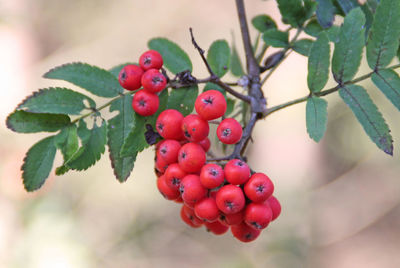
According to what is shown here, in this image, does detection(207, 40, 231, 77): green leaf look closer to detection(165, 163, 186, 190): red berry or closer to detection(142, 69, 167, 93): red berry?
detection(142, 69, 167, 93): red berry

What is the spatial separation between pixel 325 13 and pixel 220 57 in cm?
60

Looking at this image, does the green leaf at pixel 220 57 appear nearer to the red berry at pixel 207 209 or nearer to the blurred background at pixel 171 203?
the red berry at pixel 207 209

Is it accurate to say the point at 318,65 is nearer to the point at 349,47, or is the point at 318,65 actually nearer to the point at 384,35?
the point at 349,47

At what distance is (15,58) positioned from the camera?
6.80 metres

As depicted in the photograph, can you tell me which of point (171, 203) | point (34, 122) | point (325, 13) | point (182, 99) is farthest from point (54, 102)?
point (171, 203)

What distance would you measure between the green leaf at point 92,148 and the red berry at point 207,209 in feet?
1.77

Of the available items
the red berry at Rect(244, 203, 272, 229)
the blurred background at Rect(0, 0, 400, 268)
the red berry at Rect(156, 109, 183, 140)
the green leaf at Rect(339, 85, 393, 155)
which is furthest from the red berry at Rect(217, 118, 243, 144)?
the blurred background at Rect(0, 0, 400, 268)

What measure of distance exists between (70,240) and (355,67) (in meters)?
4.41

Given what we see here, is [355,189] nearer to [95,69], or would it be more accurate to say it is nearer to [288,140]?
[288,140]

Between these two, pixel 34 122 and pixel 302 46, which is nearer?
pixel 34 122

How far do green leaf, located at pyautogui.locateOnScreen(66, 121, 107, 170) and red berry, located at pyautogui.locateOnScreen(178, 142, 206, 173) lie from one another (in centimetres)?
43

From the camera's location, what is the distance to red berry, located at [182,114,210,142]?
5.27ft

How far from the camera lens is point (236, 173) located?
1.57 meters

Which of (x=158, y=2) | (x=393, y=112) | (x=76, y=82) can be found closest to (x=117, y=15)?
(x=158, y=2)
